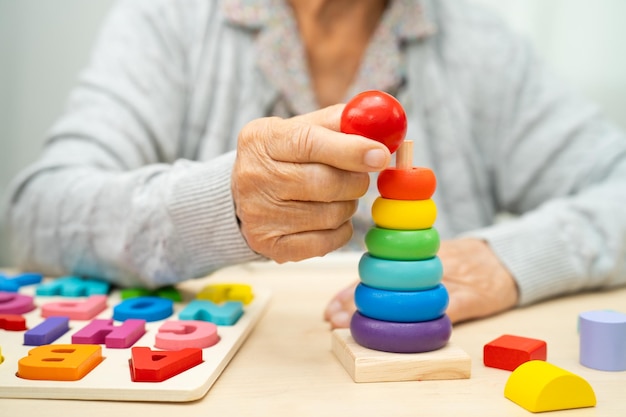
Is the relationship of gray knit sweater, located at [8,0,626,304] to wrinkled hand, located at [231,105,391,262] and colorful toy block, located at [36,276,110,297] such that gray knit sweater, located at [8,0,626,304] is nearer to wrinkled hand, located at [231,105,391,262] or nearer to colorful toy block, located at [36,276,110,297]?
colorful toy block, located at [36,276,110,297]

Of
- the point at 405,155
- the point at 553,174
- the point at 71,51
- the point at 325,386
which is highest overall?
the point at 71,51

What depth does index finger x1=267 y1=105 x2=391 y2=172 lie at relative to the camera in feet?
2.13

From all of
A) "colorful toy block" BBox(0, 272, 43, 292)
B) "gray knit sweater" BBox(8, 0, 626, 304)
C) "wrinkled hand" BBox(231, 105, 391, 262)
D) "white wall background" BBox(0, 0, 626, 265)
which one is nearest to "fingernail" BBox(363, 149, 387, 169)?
"wrinkled hand" BBox(231, 105, 391, 262)

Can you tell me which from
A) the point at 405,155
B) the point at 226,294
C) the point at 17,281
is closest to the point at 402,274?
the point at 405,155

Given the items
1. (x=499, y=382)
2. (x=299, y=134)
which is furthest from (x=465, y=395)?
(x=299, y=134)

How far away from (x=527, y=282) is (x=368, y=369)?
1.33 feet

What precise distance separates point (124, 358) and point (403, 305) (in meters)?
0.30

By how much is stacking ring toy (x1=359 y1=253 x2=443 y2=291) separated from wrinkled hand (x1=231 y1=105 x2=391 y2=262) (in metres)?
0.07

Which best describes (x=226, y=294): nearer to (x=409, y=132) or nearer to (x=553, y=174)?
(x=409, y=132)

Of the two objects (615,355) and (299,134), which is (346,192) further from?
(615,355)

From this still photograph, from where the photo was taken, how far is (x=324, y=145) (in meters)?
0.67

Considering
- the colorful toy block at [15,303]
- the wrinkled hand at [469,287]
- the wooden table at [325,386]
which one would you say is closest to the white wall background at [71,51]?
Answer: the colorful toy block at [15,303]

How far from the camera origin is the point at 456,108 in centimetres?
150

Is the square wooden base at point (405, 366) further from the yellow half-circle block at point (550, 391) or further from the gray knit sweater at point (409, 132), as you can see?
the gray knit sweater at point (409, 132)
